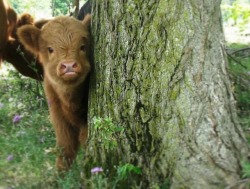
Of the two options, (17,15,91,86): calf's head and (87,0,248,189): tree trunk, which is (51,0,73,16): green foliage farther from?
(87,0,248,189): tree trunk

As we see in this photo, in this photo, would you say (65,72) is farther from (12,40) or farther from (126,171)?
(12,40)

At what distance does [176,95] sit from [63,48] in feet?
4.39

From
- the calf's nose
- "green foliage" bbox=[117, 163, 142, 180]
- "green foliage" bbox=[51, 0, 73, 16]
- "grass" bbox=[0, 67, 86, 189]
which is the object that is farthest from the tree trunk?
"green foliage" bbox=[51, 0, 73, 16]

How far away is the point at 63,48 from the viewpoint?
14.3 ft

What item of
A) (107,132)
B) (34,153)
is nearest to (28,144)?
(34,153)

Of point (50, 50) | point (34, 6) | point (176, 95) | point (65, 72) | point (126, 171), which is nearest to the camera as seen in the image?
point (176, 95)

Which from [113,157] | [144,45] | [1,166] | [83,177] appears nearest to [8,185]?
[1,166]

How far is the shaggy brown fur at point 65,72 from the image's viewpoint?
13.9 ft

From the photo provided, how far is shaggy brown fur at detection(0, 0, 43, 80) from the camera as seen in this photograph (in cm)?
627

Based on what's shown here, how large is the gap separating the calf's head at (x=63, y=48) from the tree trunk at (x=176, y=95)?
1.87 ft

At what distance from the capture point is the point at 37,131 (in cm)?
543

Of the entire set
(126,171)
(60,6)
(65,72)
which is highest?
(60,6)

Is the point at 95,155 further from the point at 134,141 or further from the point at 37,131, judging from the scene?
the point at 37,131

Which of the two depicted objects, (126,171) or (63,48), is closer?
(126,171)
